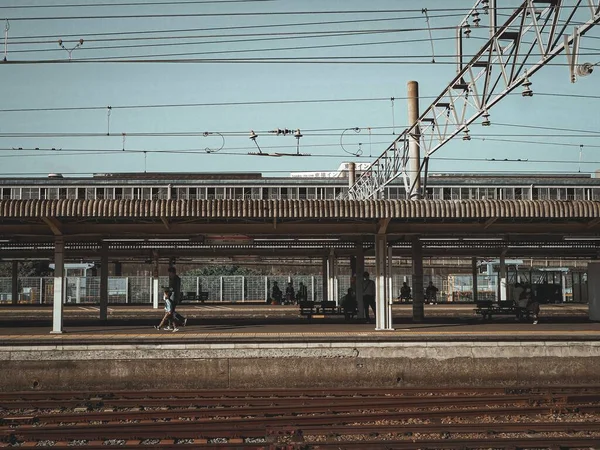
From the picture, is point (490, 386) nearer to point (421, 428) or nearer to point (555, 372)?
point (555, 372)

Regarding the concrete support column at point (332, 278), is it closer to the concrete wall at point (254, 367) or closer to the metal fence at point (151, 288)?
the concrete wall at point (254, 367)

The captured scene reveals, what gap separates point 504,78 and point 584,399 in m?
6.30

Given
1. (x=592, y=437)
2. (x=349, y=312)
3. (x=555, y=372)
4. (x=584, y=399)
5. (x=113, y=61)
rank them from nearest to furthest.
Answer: (x=592, y=437) < (x=584, y=399) < (x=555, y=372) < (x=113, y=61) < (x=349, y=312)

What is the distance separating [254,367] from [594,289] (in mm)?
12105

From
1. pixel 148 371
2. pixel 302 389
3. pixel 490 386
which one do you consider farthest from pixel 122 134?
pixel 490 386

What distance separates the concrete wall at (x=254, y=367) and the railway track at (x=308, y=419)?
38.0 inches

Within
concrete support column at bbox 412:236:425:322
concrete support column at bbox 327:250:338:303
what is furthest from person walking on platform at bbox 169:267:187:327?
concrete support column at bbox 327:250:338:303

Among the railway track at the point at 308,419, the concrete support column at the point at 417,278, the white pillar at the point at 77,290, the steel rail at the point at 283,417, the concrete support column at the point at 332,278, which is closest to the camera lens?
the railway track at the point at 308,419

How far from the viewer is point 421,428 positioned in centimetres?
956

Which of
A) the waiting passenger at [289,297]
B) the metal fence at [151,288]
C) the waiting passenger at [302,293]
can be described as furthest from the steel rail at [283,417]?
the metal fence at [151,288]

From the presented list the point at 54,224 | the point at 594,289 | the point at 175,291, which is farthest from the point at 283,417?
the point at 594,289

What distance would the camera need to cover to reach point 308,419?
1030 cm

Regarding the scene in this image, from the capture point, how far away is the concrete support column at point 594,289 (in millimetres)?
19797

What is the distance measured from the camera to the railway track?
9211 millimetres
